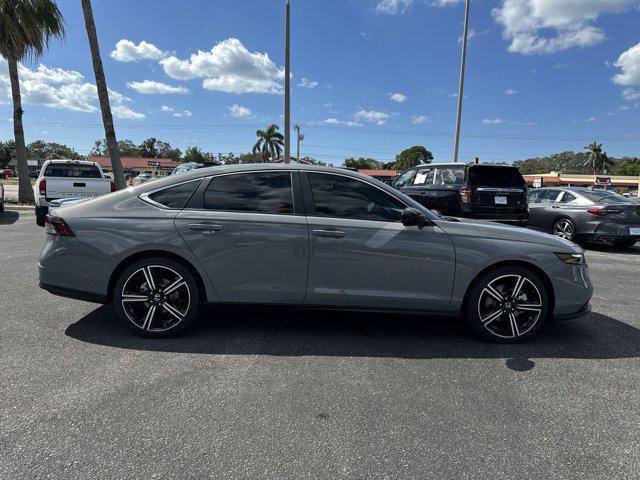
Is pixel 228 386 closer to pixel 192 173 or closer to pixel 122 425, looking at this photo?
pixel 122 425

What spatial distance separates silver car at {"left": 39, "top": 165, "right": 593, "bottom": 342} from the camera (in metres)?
3.57

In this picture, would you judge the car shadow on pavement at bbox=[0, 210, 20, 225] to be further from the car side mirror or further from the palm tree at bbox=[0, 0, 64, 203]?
the car side mirror

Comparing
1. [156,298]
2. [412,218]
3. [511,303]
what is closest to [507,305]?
[511,303]

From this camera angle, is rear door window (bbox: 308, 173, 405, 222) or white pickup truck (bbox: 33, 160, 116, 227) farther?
white pickup truck (bbox: 33, 160, 116, 227)

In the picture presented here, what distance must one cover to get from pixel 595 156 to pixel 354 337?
11195 centimetres

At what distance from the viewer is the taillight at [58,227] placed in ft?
11.9

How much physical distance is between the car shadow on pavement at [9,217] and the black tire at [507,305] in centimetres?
1222

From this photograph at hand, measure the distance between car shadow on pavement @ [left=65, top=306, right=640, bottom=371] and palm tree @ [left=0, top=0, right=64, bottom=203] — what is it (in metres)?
16.0

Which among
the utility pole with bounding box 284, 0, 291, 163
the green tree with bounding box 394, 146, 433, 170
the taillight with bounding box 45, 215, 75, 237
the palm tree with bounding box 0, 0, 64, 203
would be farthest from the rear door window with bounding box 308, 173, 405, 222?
the green tree with bounding box 394, 146, 433, 170

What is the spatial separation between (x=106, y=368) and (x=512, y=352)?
3.28m

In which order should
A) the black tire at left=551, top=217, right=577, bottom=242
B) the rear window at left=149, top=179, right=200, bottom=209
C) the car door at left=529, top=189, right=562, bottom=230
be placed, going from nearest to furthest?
the rear window at left=149, top=179, right=200, bottom=209
the black tire at left=551, top=217, right=577, bottom=242
the car door at left=529, top=189, right=562, bottom=230

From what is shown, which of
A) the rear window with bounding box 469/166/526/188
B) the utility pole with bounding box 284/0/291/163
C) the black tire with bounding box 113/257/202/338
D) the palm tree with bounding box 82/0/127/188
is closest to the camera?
the black tire with bounding box 113/257/202/338

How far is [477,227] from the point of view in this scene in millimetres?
3742

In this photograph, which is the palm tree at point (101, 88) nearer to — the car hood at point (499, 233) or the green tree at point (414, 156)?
the car hood at point (499, 233)
